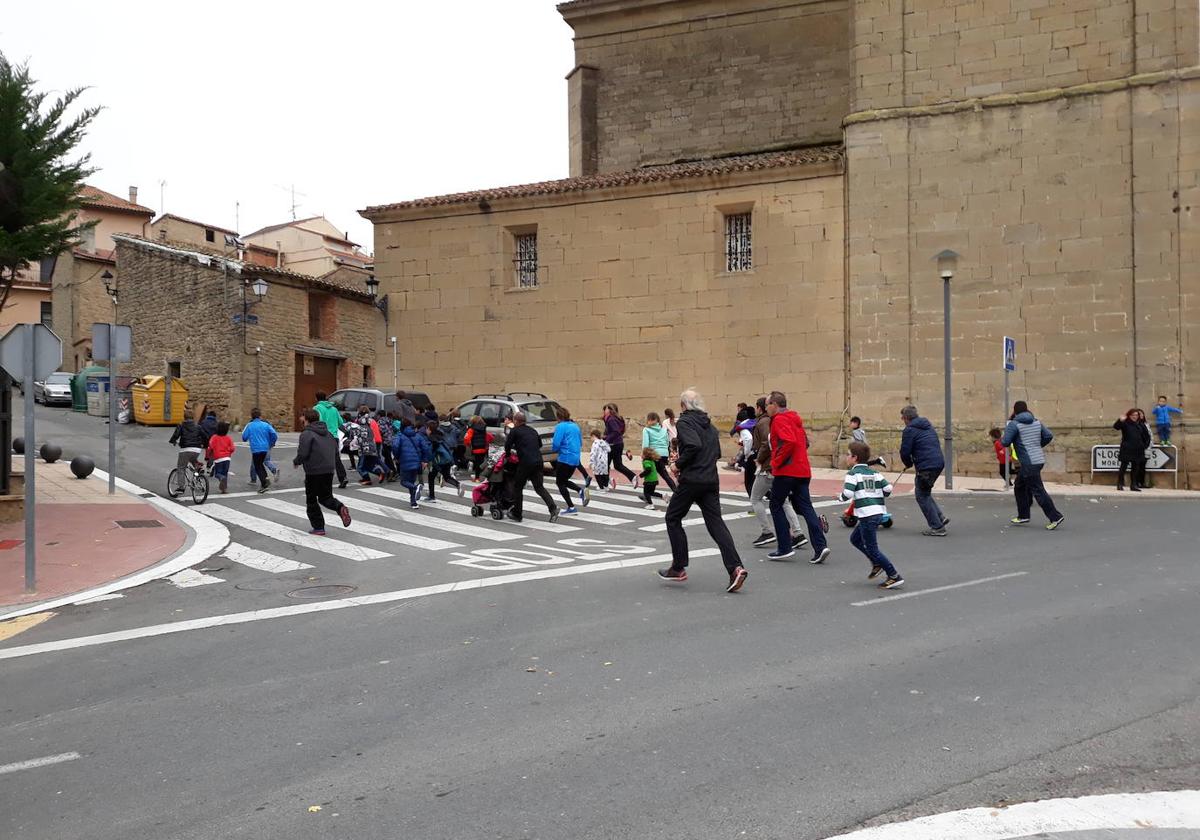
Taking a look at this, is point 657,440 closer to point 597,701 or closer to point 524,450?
point 524,450

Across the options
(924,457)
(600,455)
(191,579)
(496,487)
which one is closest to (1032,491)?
(924,457)

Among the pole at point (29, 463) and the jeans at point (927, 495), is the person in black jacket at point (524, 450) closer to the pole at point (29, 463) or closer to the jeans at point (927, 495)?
the jeans at point (927, 495)

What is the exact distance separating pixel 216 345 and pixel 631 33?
715 inches

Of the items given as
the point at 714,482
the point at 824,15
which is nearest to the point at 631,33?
the point at 824,15

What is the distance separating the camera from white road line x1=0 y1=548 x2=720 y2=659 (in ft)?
25.7

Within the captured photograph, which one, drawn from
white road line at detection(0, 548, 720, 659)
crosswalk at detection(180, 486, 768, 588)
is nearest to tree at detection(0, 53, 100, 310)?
crosswalk at detection(180, 486, 768, 588)

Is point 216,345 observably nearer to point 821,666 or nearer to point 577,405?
point 577,405

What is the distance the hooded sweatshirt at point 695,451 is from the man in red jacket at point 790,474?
1.62 m

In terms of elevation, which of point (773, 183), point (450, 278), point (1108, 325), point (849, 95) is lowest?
point (1108, 325)

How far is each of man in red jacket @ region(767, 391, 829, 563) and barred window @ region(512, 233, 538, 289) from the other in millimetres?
16632

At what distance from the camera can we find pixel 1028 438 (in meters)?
13.5

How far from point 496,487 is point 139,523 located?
537 centimetres

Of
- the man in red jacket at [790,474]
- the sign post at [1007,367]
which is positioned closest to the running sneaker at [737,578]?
the man in red jacket at [790,474]

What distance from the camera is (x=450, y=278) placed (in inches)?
1078
